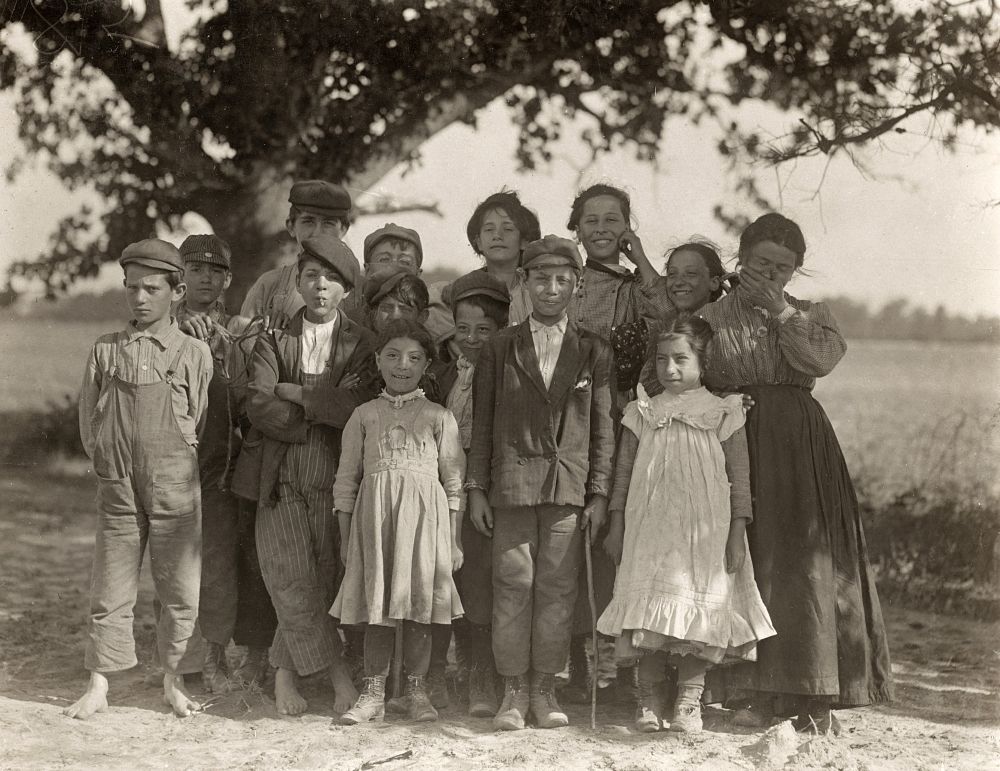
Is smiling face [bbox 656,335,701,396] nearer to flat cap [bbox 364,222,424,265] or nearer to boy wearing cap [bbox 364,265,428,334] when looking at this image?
boy wearing cap [bbox 364,265,428,334]

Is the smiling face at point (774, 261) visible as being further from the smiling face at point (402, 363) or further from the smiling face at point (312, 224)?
the smiling face at point (312, 224)

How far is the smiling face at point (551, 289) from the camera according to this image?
3971 millimetres

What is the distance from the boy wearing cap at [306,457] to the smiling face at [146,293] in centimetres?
45

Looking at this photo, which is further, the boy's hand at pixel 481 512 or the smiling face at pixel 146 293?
the smiling face at pixel 146 293

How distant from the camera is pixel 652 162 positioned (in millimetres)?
7789

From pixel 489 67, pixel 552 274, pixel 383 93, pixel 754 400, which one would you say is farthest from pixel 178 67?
pixel 754 400

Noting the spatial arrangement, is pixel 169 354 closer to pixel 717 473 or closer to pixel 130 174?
pixel 717 473

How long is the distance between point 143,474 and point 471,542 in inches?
53.4

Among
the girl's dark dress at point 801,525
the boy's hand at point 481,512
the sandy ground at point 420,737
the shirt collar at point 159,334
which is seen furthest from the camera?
the shirt collar at point 159,334

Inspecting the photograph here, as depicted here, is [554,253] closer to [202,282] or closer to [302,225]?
[302,225]

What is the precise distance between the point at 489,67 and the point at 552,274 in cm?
410

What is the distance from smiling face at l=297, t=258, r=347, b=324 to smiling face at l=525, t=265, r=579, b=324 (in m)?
0.84

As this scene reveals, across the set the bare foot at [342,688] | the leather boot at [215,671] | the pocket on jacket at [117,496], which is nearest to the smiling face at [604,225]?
the bare foot at [342,688]

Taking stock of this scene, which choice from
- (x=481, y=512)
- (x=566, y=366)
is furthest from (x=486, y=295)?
(x=481, y=512)
